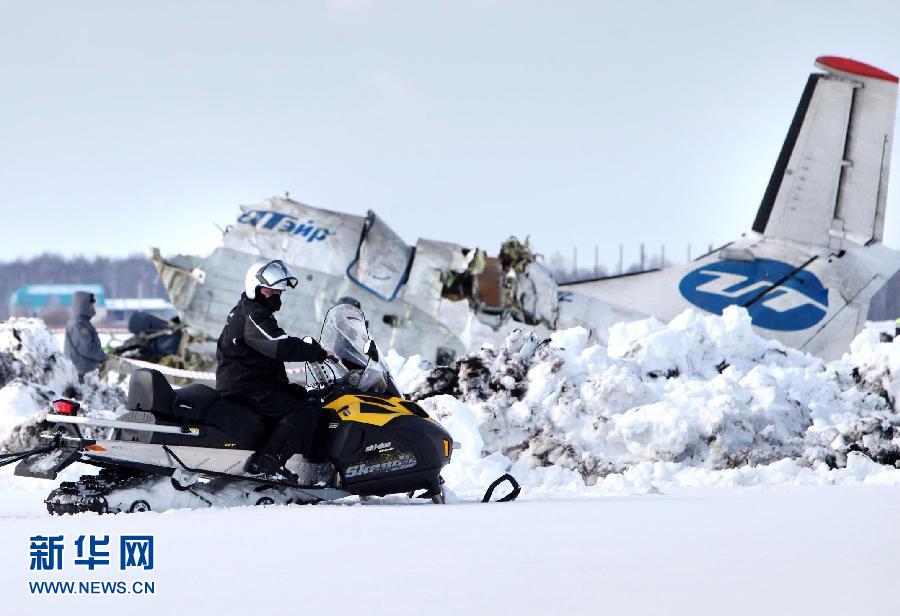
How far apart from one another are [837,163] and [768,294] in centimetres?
278

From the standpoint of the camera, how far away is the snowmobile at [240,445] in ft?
22.3

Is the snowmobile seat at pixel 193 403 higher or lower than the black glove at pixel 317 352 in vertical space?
lower

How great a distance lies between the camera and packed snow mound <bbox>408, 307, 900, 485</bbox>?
1002cm

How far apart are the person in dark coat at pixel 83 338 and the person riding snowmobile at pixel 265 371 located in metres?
7.74

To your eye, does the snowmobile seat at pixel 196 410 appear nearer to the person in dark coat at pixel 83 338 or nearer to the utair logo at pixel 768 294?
the person in dark coat at pixel 83 338

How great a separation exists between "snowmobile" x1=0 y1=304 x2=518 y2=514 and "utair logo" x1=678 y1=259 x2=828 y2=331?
1148 cm

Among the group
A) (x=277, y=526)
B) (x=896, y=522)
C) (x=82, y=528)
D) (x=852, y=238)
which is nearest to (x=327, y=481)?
(x=277, y=526)

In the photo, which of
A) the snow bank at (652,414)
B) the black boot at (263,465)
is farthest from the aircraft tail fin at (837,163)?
the black boot at (263,465)

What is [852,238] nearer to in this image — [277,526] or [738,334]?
[738,334]

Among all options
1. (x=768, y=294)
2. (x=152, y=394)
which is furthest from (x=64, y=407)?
(x=768, y=294)

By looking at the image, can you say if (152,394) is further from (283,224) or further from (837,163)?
(837,163)

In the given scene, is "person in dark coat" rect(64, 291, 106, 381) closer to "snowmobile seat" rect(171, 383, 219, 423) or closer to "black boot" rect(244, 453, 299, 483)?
"snowmobile seat" rect(171, 383, 219, 423)

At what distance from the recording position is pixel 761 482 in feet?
29.7

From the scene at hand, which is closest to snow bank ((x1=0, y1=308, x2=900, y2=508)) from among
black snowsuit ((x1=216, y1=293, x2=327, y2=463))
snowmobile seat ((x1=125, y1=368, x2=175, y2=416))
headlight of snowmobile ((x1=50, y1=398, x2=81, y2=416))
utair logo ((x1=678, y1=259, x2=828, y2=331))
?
black snowsuit ((x1=216, y1=293, x2=327, y2=463))
